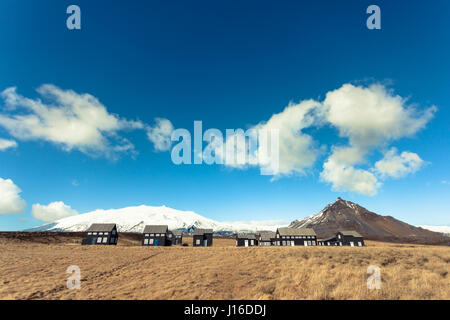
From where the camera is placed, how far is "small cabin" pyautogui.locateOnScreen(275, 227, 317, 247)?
2751 inches

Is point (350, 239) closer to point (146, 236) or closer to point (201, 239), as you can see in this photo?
point (201, 239)

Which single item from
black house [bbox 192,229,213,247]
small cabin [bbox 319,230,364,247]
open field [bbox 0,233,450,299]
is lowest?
small cabin [bbox 319,230,364,247]

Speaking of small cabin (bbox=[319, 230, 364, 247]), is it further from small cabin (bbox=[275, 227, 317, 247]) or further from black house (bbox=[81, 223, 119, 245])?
black house (bbox=[81, 223, 119, 245])

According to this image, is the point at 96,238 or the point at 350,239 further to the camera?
the point at 350,239

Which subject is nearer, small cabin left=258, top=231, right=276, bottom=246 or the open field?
the open field

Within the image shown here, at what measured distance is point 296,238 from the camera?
2778 inches

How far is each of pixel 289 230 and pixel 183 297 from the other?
216 ft

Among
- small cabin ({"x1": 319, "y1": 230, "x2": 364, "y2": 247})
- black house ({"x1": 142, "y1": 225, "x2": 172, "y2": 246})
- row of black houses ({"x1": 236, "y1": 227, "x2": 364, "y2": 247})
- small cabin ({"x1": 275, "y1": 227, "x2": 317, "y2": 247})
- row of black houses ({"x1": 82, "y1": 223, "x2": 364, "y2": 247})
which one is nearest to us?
black house ({"x1": 142, "y1": 225, "x2": 172, "y2": 246})

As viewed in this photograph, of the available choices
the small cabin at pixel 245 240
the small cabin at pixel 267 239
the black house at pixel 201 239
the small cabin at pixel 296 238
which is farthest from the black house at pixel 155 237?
the small cabin at pixel 296 238

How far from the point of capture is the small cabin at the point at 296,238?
69.9 m

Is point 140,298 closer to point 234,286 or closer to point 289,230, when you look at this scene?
point 234,286

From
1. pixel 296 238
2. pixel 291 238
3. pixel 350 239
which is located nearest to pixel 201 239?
pixel 291 238

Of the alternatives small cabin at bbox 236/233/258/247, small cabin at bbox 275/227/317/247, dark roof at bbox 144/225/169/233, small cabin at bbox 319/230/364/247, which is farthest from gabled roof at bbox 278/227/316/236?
dark roof at bbox 144/225/169/233
